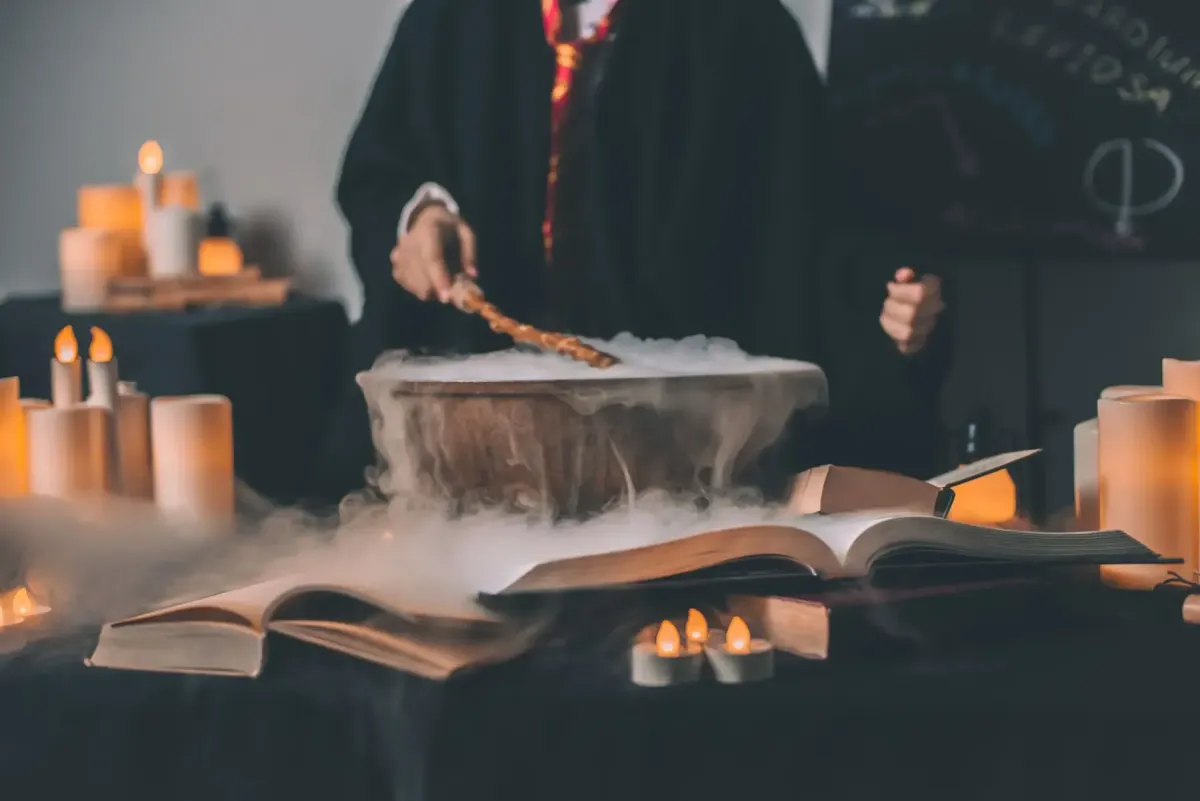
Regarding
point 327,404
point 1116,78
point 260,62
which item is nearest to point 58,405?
point 327,404

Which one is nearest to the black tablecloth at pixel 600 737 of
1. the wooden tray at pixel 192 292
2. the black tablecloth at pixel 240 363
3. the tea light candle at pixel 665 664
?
the tea light candle at pixel 665 664

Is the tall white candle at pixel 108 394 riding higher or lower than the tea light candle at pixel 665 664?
higher

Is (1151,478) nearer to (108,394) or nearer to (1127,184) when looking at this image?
(108,394)

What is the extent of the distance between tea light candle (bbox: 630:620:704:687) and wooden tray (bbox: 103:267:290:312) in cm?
130

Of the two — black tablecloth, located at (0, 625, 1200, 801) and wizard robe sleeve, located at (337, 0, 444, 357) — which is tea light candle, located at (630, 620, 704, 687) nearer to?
black tablecloth, located at (0, 625, 1200, 801)

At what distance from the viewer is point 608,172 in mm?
1396

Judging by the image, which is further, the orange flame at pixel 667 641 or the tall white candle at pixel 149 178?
the tall white candle at pixel 149 178

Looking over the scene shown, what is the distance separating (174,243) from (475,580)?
126 centimetres

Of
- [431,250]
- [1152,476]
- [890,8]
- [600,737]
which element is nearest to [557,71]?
[431,250]

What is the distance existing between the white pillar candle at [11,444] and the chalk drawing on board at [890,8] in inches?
49.5

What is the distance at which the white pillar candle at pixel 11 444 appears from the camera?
2.71 feet

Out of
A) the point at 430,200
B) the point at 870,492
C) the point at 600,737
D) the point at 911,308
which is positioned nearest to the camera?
the point at 600,737

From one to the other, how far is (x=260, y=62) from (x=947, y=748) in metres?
1.67

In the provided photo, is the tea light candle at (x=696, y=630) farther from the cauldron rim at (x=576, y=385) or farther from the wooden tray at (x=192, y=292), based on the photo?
the wooden tray at (x=192, y=292)
